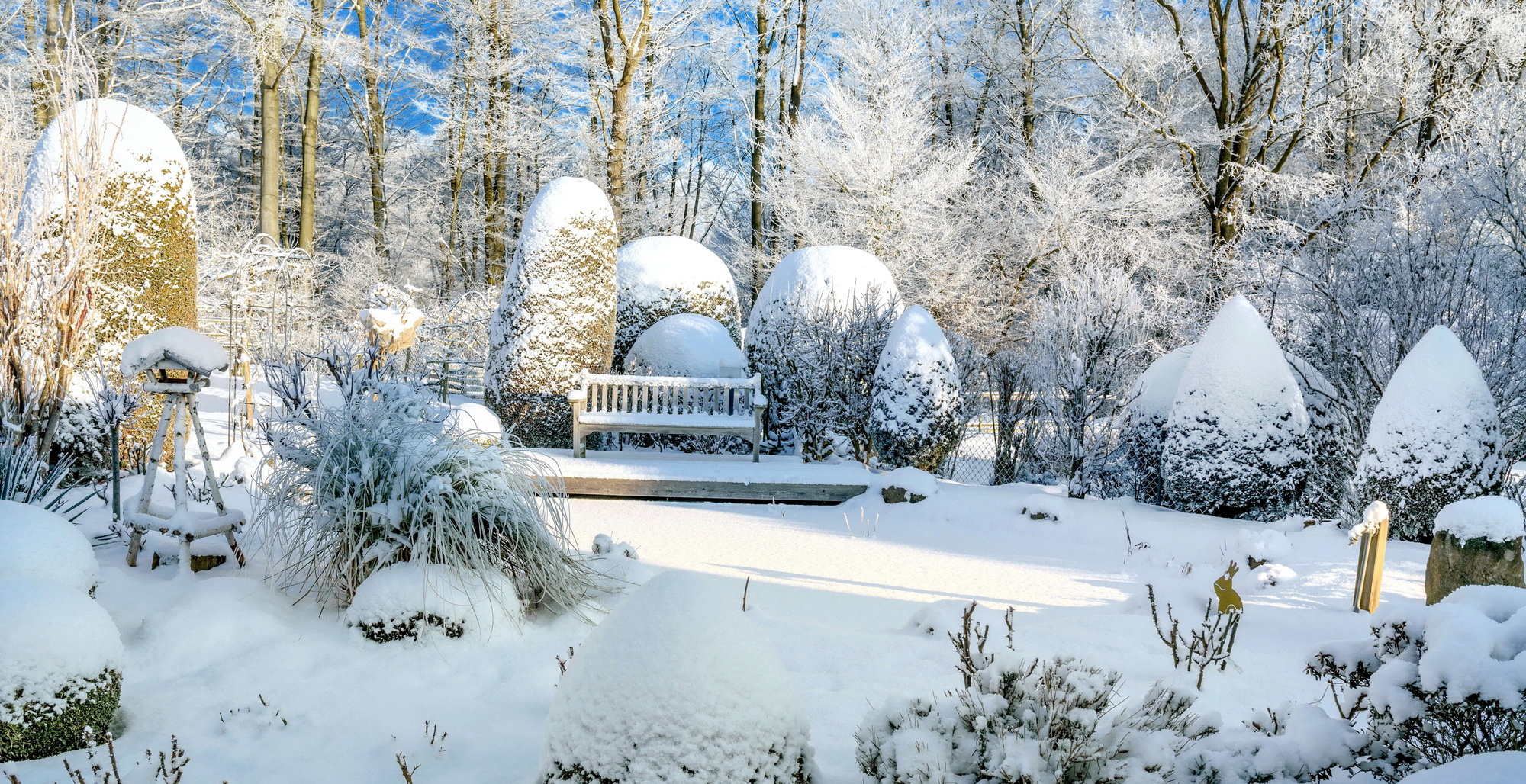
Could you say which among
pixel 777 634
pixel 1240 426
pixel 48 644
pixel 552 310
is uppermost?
pixel 552 310

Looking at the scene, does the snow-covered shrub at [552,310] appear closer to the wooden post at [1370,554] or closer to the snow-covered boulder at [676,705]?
Answer: the wooden post at [1370,554]

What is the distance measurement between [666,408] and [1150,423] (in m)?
4.24

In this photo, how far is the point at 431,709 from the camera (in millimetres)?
2736

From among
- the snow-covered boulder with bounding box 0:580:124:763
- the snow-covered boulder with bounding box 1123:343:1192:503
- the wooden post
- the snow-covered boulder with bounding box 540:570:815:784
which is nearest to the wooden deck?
the snow-covered boulder with bounding box 1123:343:1192:503

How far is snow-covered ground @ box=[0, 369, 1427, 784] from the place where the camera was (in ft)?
8.25

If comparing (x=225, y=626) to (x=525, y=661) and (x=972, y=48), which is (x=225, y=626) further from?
(x=972, y=48)

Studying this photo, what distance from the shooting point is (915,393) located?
7789 mm

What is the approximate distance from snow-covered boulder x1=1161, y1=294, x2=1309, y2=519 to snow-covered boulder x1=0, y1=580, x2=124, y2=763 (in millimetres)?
6565

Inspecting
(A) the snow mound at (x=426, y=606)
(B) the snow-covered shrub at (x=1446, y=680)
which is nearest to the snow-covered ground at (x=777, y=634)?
(A) the snow mound at (x=426, y=606)

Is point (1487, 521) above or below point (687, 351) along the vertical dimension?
below

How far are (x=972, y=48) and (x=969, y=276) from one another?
5885 millimetres

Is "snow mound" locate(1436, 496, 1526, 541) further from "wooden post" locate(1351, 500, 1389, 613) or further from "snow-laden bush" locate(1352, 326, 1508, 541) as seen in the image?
"snow-laden bush" locate(1352, 326, 1508, 541)

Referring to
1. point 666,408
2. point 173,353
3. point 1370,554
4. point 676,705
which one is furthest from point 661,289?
point 676,705

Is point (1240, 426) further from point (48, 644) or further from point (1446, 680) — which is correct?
point (48, 644)
